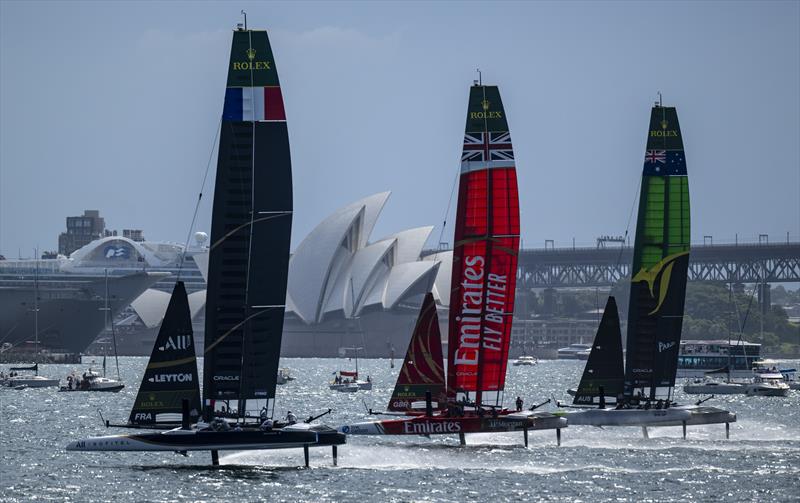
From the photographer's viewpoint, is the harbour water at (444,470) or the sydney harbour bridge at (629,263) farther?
the sydney harbour bridge at (629,263)

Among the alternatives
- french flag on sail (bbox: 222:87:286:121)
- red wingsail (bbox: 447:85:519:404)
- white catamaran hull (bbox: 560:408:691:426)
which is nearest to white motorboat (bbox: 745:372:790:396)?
white catamaran hull (bbox: 560:408:691:426)

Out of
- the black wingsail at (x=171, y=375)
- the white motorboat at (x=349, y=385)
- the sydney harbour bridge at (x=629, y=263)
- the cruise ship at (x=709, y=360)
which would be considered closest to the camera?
the black wingsail at (x=171, y=375)

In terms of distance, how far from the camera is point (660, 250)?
42.1 meters

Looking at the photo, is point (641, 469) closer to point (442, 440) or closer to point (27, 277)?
point (442, 440)

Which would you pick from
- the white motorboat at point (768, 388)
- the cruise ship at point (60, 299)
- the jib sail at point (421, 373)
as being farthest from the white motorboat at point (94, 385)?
the jib sail at point (421, 373)

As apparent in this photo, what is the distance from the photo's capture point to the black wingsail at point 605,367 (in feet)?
130

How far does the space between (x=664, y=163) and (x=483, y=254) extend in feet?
25.9

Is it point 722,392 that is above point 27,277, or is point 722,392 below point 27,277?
below

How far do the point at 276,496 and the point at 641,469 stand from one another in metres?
9.13

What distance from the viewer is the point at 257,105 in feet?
101

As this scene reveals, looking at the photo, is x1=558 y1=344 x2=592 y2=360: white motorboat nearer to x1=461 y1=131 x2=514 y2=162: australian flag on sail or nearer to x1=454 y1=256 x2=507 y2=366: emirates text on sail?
x1=454 y1=256 x2=507 y2=366: emirates text on sail

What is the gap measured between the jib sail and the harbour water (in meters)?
1.18

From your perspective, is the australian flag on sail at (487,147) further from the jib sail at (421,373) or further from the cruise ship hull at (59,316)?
the cruise ship hull at (59,316)

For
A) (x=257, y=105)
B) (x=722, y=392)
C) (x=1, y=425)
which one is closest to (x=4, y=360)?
(x=722, y=392)
